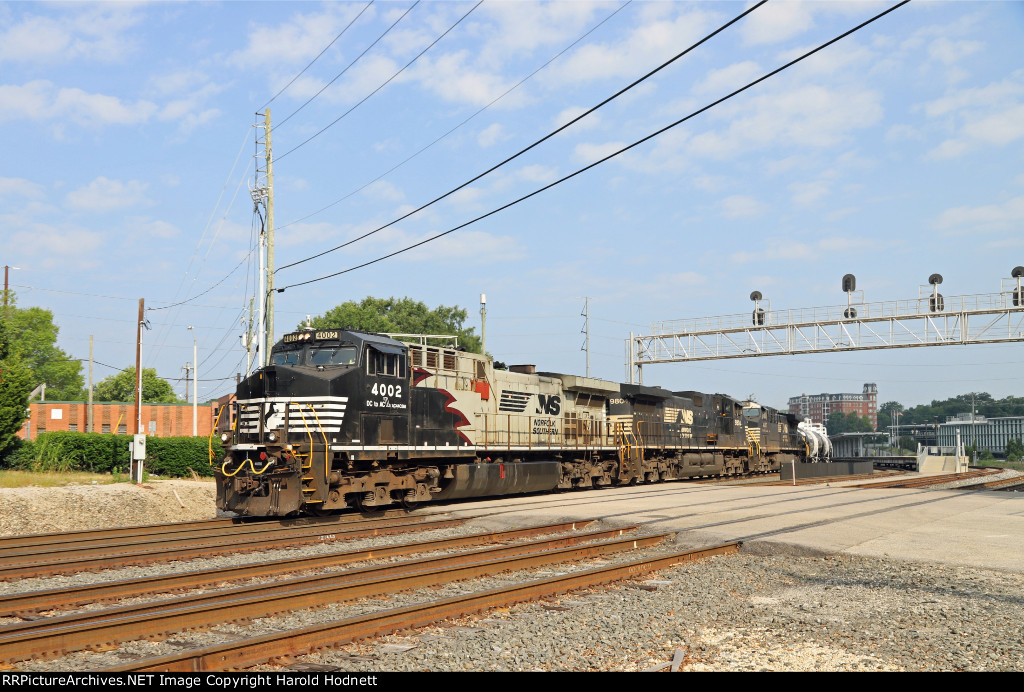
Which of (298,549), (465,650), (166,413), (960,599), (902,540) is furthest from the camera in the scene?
(166,413)

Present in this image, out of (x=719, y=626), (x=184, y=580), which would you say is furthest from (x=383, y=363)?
(x=719, y=626)

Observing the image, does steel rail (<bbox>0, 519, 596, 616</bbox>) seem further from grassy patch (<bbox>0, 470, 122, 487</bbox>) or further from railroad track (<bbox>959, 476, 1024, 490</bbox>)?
railroad track (<bbox>959, 476, 1024, 490</bbox>)

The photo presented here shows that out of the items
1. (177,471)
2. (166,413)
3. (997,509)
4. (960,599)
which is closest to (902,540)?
(960,599)

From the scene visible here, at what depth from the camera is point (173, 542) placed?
12227 millimetres

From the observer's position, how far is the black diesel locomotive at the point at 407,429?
560 inches

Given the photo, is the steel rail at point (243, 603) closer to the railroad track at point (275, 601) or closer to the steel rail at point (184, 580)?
the railroad track at point (275, 601)

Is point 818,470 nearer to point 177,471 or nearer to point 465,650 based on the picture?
point 177,471

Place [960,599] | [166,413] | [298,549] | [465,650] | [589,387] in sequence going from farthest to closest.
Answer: [166,413], [589,387], [298,549], [960,599], [465,650]

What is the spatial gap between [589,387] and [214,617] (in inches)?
716

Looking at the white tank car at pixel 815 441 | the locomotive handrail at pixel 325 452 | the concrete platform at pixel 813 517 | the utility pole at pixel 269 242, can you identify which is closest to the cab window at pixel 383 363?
the locomotive handrail at pixel 325 452

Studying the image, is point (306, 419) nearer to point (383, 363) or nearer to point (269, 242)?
point (383, 363)

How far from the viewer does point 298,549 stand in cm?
1168

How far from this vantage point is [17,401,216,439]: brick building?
5047 centimetres

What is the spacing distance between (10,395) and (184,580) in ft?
72.0
